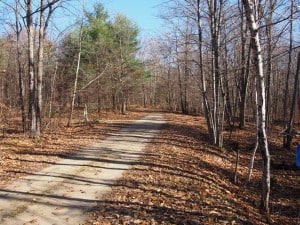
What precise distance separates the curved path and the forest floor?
371mm

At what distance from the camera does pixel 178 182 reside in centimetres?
1044

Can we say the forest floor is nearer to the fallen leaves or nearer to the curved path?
the fallen leaves

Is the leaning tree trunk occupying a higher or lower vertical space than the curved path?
higher

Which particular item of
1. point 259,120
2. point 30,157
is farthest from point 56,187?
point 259,120

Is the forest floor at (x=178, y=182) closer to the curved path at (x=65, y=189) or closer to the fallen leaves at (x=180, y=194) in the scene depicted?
the fallen leaves at (x=180, y=194)

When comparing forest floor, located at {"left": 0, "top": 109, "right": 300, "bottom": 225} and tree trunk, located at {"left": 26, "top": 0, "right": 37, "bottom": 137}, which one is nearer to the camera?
forest floor, located at {"left": 0, "top": 109, "right": 300, "bottom": 225}

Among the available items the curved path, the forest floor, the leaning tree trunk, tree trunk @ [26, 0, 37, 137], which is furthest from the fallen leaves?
tree trunk @ [26, 0, 37, 137]

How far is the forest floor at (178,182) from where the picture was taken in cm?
785

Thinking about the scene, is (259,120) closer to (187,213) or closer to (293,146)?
(187,213)

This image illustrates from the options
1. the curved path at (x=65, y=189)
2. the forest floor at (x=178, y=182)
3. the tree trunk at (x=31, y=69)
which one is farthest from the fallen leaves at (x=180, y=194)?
the tree trunk at (x=31, y=69)

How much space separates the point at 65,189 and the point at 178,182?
3.09m

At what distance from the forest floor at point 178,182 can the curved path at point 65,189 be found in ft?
1.22

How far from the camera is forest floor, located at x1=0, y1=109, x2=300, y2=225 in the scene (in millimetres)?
7848

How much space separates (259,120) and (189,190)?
250 cm
